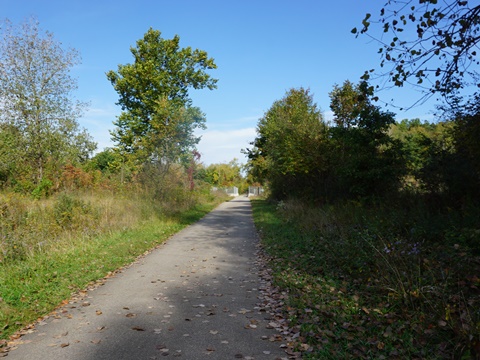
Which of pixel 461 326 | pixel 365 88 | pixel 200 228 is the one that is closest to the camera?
pixel 461 326

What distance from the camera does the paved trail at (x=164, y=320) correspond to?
4.37m

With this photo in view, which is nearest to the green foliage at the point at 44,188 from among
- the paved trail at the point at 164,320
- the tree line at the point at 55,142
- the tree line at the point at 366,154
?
the tree line at the point at 55,142

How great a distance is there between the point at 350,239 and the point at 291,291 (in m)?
2.89

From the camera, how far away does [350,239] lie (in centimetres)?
899

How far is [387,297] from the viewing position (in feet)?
18.1

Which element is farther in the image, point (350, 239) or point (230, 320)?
point (350, 239)

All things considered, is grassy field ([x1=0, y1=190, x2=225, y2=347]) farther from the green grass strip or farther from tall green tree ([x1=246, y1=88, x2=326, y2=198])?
tall green tree ([x1=246, y1=88, x2=326, y2=198])

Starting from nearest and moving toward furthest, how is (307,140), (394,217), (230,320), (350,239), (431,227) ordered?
(230,320) → (431,227) → (350,239) → (394,217) → (307,140)

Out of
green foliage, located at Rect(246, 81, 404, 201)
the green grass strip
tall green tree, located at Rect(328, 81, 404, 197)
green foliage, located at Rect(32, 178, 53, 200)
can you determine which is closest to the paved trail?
the green grass strip

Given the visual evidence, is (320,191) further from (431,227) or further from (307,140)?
(431,227)

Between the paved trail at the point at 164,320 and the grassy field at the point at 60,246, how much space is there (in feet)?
1.52

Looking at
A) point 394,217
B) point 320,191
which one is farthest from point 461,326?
point 320,191

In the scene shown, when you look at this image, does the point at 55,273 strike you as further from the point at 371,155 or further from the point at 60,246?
the point at 371,155

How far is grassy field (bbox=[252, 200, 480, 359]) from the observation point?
13.8 ft
